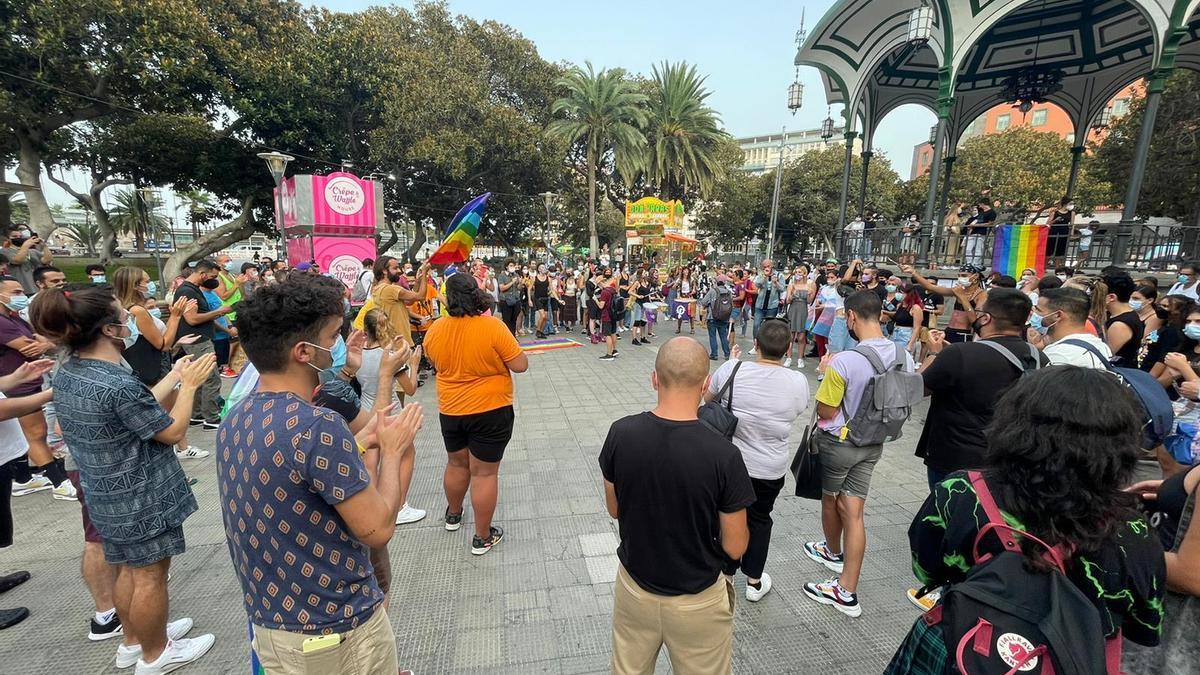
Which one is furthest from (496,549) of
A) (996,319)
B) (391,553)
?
(996,319)

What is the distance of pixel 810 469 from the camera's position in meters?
2.95

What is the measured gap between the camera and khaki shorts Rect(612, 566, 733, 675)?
1754 millimetres

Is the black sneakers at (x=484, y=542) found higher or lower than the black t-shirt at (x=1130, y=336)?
lower

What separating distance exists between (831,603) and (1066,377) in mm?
2262

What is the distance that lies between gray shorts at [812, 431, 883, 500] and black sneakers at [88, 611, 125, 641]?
13.0 ft

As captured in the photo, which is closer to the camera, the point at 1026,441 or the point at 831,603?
the point at 1026,441

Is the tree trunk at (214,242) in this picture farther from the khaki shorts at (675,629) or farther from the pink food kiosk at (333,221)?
the khaki shorts at (675,629)

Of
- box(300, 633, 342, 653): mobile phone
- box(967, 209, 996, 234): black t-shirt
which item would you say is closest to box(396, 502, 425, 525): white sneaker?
box(300, 633, 342, 653): mobile phone

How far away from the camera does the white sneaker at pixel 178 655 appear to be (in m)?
2.36

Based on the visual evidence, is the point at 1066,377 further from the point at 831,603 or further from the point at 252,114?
the point at 252,114

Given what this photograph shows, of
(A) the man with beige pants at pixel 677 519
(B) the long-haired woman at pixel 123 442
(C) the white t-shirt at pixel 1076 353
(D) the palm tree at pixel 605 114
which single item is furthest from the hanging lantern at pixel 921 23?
(D) the palm tree at pixel 605 114

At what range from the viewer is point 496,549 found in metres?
3.48

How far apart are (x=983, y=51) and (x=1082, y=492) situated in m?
16.5

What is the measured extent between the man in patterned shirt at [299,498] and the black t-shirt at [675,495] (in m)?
0.79
